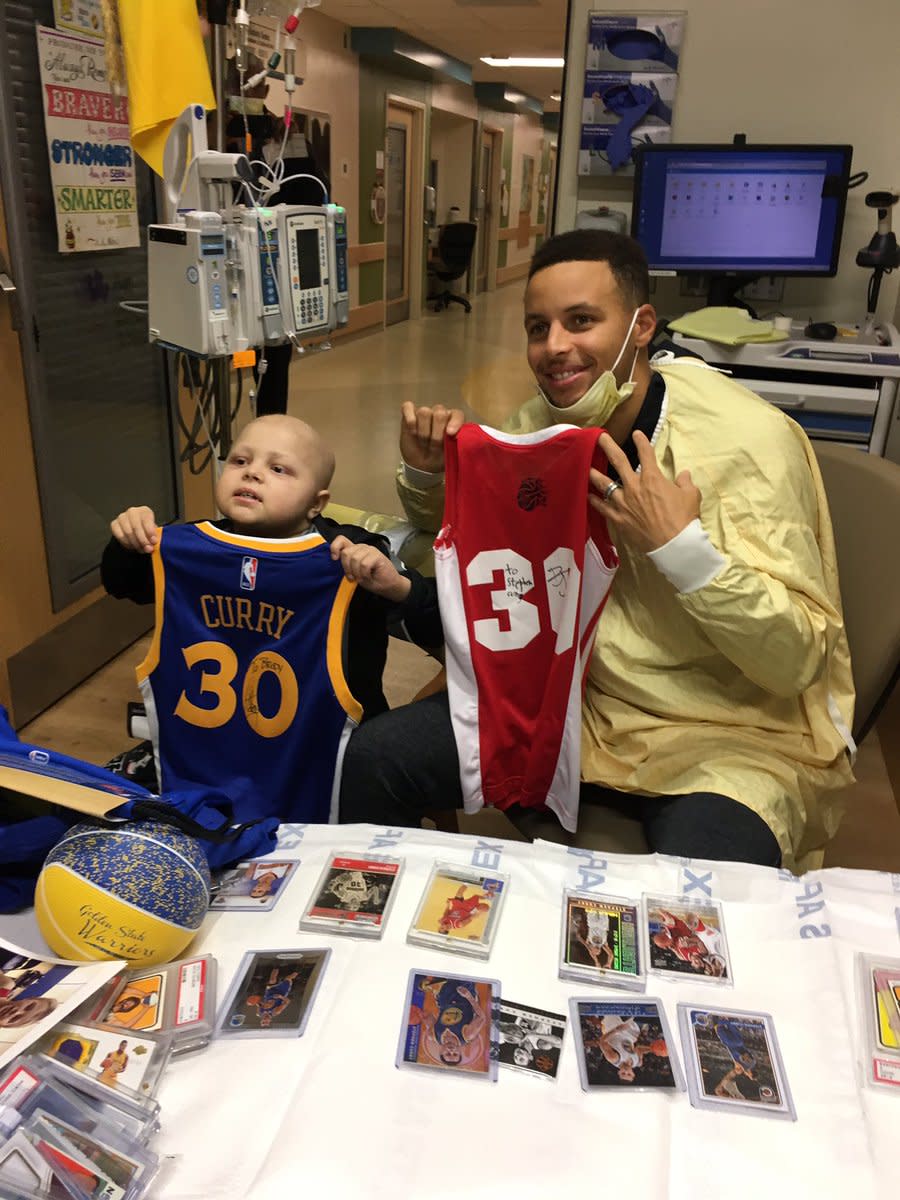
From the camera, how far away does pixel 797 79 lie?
3400 millimetres

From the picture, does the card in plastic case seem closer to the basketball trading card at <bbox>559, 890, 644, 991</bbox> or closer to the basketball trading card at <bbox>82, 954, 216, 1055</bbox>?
the basketball trading card at <bbox>82, 954, 216, 1055</bbox>

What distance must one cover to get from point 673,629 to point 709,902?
54cm

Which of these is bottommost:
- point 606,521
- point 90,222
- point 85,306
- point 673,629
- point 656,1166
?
point 656,1166

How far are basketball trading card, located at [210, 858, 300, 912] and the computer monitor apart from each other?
2925 mm

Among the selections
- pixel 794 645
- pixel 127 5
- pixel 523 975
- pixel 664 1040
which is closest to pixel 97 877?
pixel 523 975

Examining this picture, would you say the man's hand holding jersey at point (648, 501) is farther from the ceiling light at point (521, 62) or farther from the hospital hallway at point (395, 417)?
the ceiling light at point (521, 62)

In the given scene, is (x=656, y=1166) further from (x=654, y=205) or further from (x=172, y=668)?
(x=654, y=205)

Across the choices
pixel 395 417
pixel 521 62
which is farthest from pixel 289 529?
pixel 521 62

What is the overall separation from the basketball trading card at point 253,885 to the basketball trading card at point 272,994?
0.08 m

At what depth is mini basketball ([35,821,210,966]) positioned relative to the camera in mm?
927

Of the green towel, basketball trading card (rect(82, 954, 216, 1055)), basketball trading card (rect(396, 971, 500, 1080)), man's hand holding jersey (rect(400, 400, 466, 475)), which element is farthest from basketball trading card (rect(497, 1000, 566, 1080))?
the green towel

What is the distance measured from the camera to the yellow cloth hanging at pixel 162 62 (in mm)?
1775

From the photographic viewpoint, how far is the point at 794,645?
1329mm

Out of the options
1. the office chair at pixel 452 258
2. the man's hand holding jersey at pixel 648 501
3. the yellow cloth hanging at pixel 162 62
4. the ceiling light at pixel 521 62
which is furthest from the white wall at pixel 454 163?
the man's hand holding jersey at pixel 648 501
